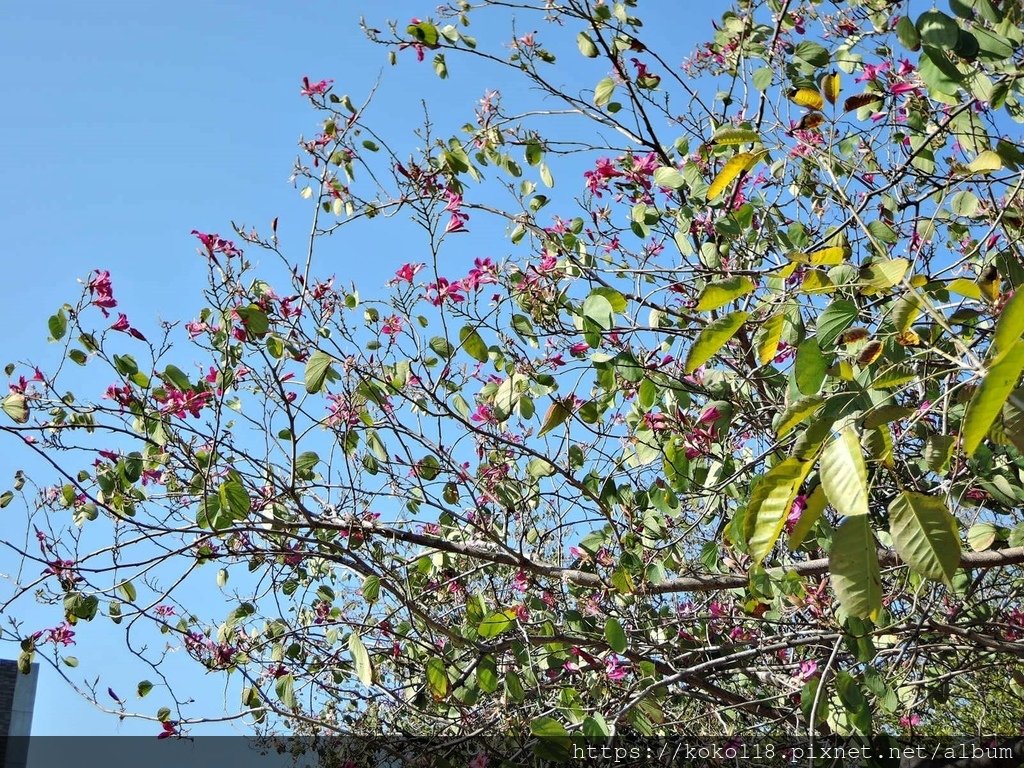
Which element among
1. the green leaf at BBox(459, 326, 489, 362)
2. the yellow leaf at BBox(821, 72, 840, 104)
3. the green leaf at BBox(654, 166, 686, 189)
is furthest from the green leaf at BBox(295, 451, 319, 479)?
the yellow leaf at BBox(821, 72, 840, 104)

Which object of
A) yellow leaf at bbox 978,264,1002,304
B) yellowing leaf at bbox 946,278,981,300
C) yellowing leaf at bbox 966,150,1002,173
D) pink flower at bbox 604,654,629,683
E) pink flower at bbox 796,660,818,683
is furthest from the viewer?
pink flower at bbox 604,654,629,683

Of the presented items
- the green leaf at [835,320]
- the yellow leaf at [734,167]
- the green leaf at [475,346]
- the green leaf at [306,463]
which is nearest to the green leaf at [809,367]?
the green leaf at [835,320]

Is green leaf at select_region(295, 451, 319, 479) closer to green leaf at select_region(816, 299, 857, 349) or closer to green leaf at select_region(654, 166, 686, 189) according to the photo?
green leaf at select_region(654, 166, 686, 189)

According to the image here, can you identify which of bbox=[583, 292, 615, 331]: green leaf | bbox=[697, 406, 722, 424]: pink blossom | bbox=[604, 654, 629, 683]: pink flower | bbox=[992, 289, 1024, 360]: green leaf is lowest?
bbox=[992, 289, 1024, 360]: green leaf

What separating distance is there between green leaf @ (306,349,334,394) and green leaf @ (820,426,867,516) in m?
1.57

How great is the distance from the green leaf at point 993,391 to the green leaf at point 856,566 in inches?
6.6

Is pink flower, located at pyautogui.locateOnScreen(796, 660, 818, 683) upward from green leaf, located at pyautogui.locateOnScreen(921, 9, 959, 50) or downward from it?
downward

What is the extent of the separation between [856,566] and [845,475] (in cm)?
12

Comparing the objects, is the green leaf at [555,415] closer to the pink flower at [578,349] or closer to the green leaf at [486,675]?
A: the pink flower at [578,349]

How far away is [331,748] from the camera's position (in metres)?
3.73

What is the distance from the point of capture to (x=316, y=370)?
222 centimetres

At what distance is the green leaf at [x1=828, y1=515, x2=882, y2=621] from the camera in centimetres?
87

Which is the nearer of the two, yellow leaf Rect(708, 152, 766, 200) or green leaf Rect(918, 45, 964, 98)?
yellow leaf Rect(708, 152, 766, 200)

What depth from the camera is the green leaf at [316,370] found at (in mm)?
2205
